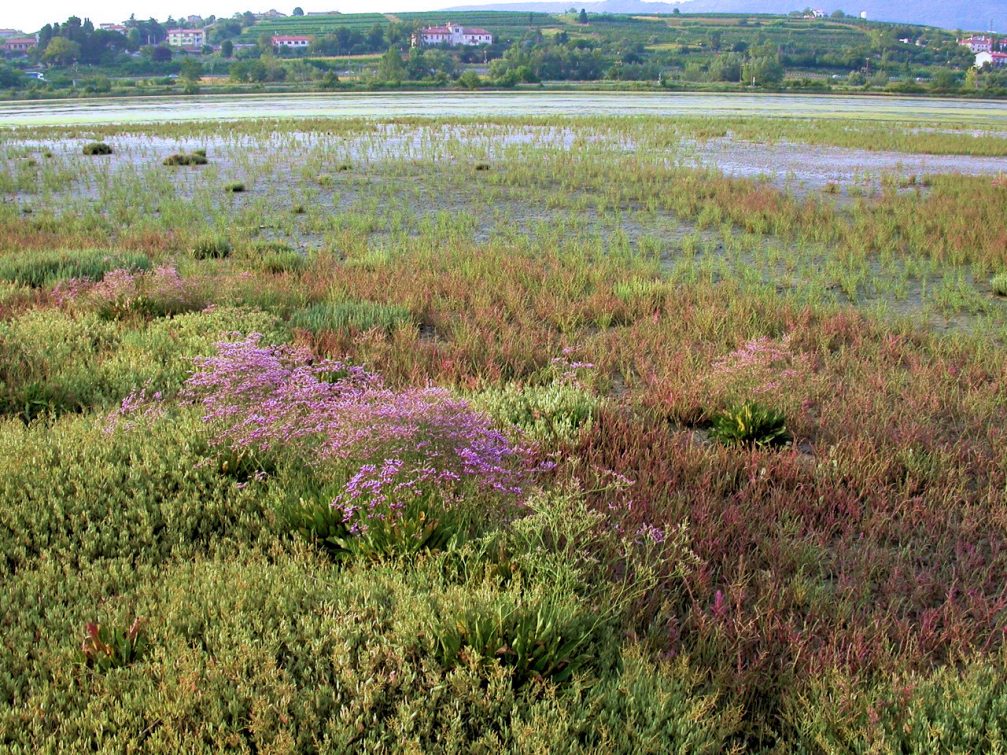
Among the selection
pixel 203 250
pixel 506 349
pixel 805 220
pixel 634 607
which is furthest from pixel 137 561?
pixel 805 220

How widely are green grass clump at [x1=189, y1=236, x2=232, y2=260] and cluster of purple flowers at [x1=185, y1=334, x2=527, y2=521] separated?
6955 millimetres

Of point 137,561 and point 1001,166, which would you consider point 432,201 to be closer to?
point 137,561

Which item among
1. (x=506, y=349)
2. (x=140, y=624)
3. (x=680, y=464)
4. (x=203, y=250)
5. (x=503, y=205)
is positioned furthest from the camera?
(x=503, y=205)

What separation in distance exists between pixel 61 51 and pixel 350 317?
135076 millimetres

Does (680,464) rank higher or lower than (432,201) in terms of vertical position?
lower

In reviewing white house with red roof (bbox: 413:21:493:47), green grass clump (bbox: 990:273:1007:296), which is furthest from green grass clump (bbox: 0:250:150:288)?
white house with red roof (bbox: 413:21:493:47)

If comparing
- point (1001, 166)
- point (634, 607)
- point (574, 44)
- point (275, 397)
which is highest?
point (574, 44)

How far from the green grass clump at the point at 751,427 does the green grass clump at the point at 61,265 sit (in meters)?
7.76

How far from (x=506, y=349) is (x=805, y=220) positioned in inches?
389

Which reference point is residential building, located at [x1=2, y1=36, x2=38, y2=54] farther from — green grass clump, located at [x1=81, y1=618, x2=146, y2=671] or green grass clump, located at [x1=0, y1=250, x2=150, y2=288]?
green grass clump, located at [x1=81, y1=618, x2=146, y2=671]

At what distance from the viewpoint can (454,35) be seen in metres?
183

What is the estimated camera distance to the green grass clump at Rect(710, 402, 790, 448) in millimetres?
5859

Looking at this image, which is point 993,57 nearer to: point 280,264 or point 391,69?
point 391,69

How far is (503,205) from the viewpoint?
57.8 feet
